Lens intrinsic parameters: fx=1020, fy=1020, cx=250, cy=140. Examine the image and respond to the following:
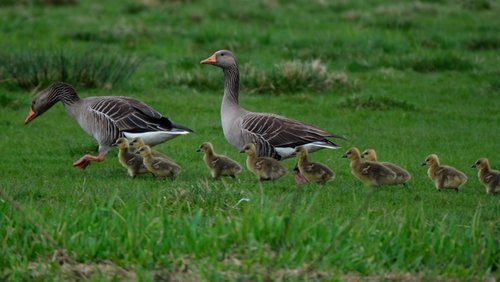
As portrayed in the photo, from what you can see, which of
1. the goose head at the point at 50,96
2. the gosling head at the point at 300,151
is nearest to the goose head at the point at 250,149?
the gosling head at the point at 300,151

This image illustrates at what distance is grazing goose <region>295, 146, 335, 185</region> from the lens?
1075cm

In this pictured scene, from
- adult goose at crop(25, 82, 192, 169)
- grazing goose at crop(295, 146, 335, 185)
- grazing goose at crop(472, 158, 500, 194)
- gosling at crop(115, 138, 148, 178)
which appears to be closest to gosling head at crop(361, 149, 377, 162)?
grazing goose at crop(295, 146, 335, 185)

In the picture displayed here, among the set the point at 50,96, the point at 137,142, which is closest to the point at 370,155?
the point at 137,142

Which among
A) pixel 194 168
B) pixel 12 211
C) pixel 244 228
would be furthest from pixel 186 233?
pixel 194 168

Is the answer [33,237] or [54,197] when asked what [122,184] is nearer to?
[54,197]

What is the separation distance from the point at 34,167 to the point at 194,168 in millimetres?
1861

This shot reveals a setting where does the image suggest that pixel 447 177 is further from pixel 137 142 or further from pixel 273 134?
pixel 137 142

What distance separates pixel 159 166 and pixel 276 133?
1433 millimetres

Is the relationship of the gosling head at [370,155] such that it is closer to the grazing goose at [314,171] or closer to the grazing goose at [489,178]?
the grazing goose at [314,171]

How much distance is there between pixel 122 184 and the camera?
10.7m

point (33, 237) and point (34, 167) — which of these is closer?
point (33, 237)

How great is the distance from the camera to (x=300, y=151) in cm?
1109

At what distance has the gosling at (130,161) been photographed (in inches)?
443

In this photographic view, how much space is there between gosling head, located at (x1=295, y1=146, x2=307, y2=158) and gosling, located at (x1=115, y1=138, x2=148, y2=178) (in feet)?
5.48
